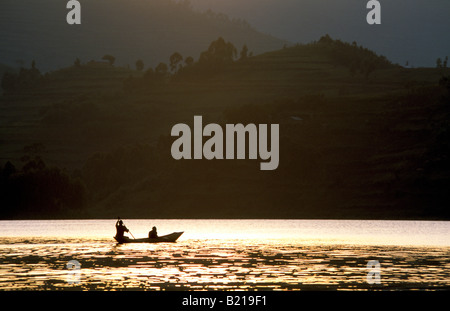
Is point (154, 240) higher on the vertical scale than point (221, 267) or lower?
higher

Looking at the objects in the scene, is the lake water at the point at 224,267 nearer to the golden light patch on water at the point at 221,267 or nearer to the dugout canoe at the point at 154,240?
the golden light patch on water at the point at 221,267

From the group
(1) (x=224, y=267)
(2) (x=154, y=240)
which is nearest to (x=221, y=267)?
(1) (x=224, y=267)

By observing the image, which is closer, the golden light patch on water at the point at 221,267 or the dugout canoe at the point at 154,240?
the golden light patch on water at the point at 221,267

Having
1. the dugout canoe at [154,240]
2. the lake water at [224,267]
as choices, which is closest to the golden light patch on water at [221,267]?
the lake water at [224,267]

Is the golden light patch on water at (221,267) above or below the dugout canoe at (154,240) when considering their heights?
below

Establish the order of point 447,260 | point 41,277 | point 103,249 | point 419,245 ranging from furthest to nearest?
point 419,245 < point 103,249 < point 447,260 < point 41,277

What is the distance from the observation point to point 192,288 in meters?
48.7

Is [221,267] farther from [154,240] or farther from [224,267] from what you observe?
[154,240]

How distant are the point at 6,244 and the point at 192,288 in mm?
58341

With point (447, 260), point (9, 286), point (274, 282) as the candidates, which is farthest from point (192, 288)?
point (447, 260)

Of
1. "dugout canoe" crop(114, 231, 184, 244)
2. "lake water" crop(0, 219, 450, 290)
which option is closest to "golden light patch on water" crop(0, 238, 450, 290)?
A: "lake water" crop(0, 219, 450, 290)
